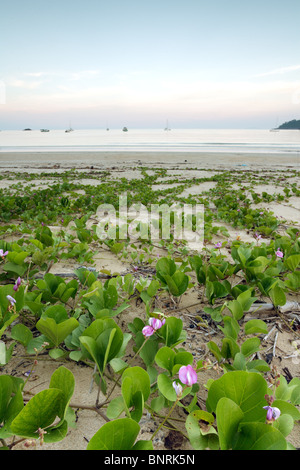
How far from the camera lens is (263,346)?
145cm

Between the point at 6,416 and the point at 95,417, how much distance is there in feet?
1.03

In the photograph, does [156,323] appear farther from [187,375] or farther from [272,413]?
[272,413]

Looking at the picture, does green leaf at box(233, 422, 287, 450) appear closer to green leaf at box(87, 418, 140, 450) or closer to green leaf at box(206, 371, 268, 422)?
green leaf at box(206, 371, 268, 422)

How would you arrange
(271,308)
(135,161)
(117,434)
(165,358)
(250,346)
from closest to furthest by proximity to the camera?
(117,434) → (165,358) → (250,346) → (271,308) → (135,161)

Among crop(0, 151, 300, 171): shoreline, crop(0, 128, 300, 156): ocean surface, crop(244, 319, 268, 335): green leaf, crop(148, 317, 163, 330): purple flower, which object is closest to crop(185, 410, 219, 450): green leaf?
crop(148, 317, 163, 330): purple flower

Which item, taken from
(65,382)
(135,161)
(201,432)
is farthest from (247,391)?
(135,161)

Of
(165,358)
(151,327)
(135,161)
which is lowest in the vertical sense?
(165,358)

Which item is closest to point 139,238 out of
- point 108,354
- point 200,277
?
point 200,277

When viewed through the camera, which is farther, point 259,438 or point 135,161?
point 135,161

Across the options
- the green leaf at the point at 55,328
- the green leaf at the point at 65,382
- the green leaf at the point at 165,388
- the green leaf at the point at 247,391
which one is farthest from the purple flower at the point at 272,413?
the green leaf at the point at 55,328

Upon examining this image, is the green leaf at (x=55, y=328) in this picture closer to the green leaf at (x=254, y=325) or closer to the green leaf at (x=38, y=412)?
the green leaf at (x=38, y=412)

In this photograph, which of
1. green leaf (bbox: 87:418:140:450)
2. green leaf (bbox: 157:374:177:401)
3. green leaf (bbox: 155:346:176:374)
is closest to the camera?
green leaf (bbox: 87:418:140:450)

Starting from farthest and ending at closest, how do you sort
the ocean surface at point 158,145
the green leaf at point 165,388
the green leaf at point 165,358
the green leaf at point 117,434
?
the ocean surface at point 158,145 < the green leaf at point 165,358 < the green leaf at point 165,388 < the green leaf at point 117,434
